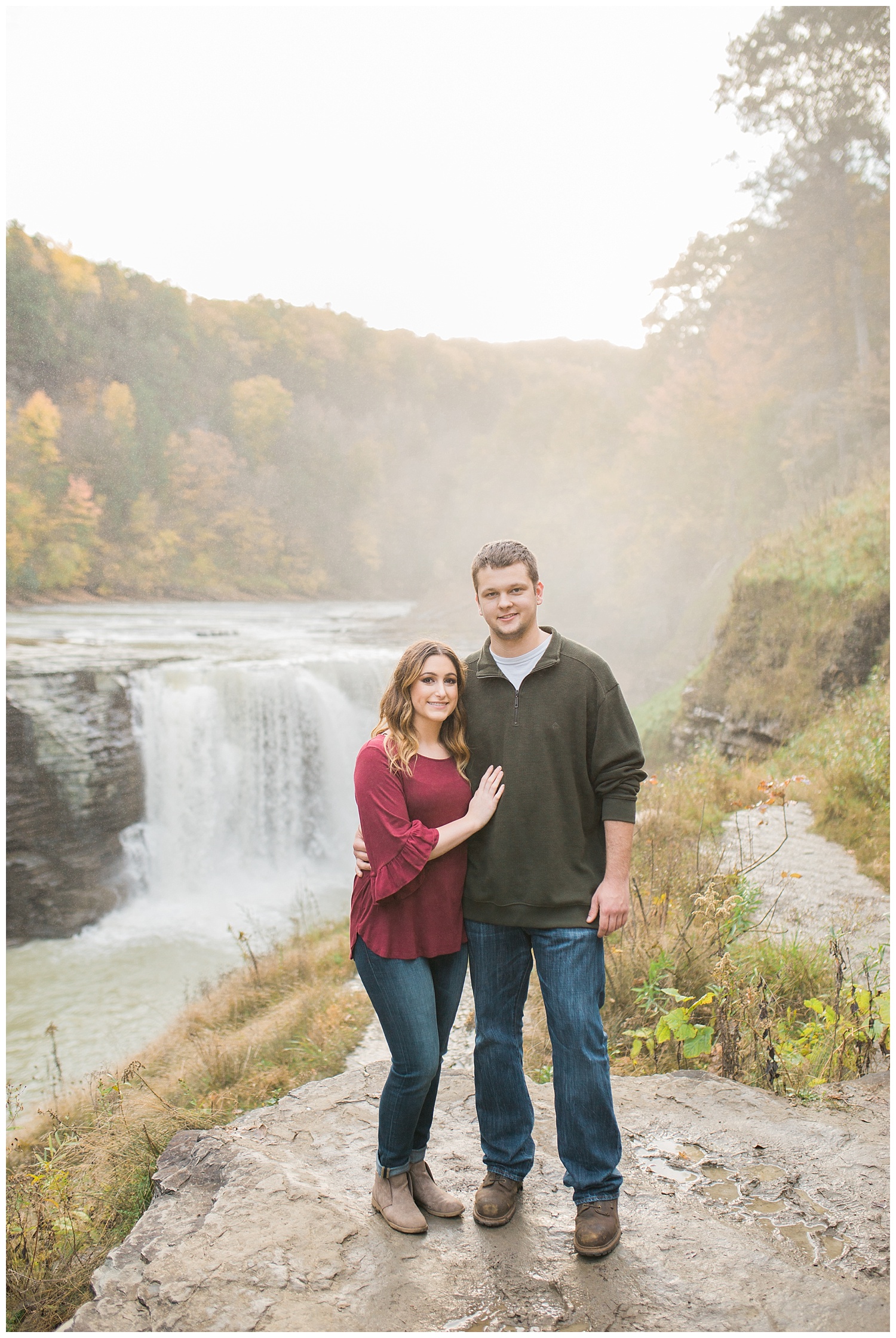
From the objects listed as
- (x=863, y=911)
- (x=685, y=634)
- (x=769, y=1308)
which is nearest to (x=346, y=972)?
(x=863, y=911)

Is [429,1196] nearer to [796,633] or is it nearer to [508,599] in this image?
[508,599]

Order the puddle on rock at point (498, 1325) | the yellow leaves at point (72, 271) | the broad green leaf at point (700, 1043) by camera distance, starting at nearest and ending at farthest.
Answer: the puddle on rock at point (498, 1325) < the broad green leaf at point (700, 1043) < the yellow leaves at point (72, 271)

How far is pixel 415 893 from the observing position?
201 cm

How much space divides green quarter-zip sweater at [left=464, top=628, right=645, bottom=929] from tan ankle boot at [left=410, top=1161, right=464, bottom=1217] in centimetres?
68

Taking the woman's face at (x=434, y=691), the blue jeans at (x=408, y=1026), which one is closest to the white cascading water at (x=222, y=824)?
the blue jeans at (x=408, y=1026)

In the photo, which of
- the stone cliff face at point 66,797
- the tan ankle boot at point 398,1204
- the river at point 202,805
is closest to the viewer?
the tan ankle boot at point 398,1204

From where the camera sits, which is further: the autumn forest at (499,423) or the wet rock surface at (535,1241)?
the autumn forest at (499,423)

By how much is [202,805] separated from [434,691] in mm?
9171

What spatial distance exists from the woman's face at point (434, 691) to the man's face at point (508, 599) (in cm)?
16

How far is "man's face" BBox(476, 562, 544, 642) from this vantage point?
Result: 206 centimetres

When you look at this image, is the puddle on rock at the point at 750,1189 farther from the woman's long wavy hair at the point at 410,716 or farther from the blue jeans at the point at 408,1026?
the woman's long wavy hair at the point at 410,716

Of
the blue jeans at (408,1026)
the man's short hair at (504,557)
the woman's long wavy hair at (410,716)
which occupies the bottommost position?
the blue jeans at (408,1026)

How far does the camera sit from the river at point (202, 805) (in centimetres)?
816

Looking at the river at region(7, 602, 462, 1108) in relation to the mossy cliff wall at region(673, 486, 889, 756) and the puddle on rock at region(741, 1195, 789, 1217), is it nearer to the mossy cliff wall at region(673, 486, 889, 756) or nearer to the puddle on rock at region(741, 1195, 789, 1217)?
the mossy cliff wall at region(673, 486, 889, 756)
